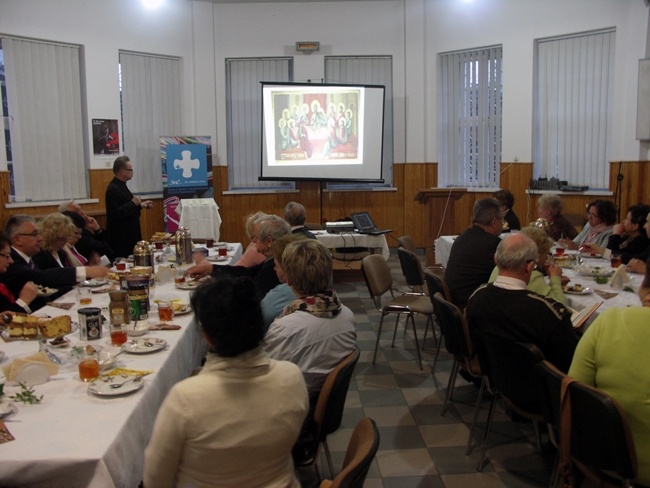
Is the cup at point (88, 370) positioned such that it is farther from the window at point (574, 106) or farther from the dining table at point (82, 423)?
the window at point (574, 106)

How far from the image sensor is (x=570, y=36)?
30.2 feet

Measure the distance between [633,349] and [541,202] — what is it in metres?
4.12

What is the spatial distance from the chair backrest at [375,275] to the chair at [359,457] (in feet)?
9.86

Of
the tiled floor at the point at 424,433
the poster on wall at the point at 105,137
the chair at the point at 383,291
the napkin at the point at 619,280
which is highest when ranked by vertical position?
the poster on wall at the point at 105,137

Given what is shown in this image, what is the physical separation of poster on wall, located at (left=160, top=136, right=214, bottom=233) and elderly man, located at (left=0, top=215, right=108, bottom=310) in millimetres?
5318

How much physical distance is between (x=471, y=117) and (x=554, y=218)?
176 inches

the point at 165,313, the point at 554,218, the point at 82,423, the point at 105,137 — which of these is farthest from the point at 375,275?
the point at 105,137

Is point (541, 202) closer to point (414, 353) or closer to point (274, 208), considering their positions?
point (414, 353)

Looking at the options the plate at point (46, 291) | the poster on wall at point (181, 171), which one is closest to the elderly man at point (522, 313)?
A: the plate at point (46, 291)

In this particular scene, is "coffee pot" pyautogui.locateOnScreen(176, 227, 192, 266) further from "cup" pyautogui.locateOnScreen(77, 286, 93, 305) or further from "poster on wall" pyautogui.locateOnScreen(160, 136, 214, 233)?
"poster on wall" pyautogui.locateOnScreen(160, 136, 214, 233)

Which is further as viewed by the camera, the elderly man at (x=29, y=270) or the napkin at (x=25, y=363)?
the elderly man at (x=29, y=270)

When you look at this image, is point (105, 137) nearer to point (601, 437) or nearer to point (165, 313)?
point (165, 313)

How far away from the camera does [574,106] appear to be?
9305 mm

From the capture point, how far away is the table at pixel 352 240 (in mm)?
7590
